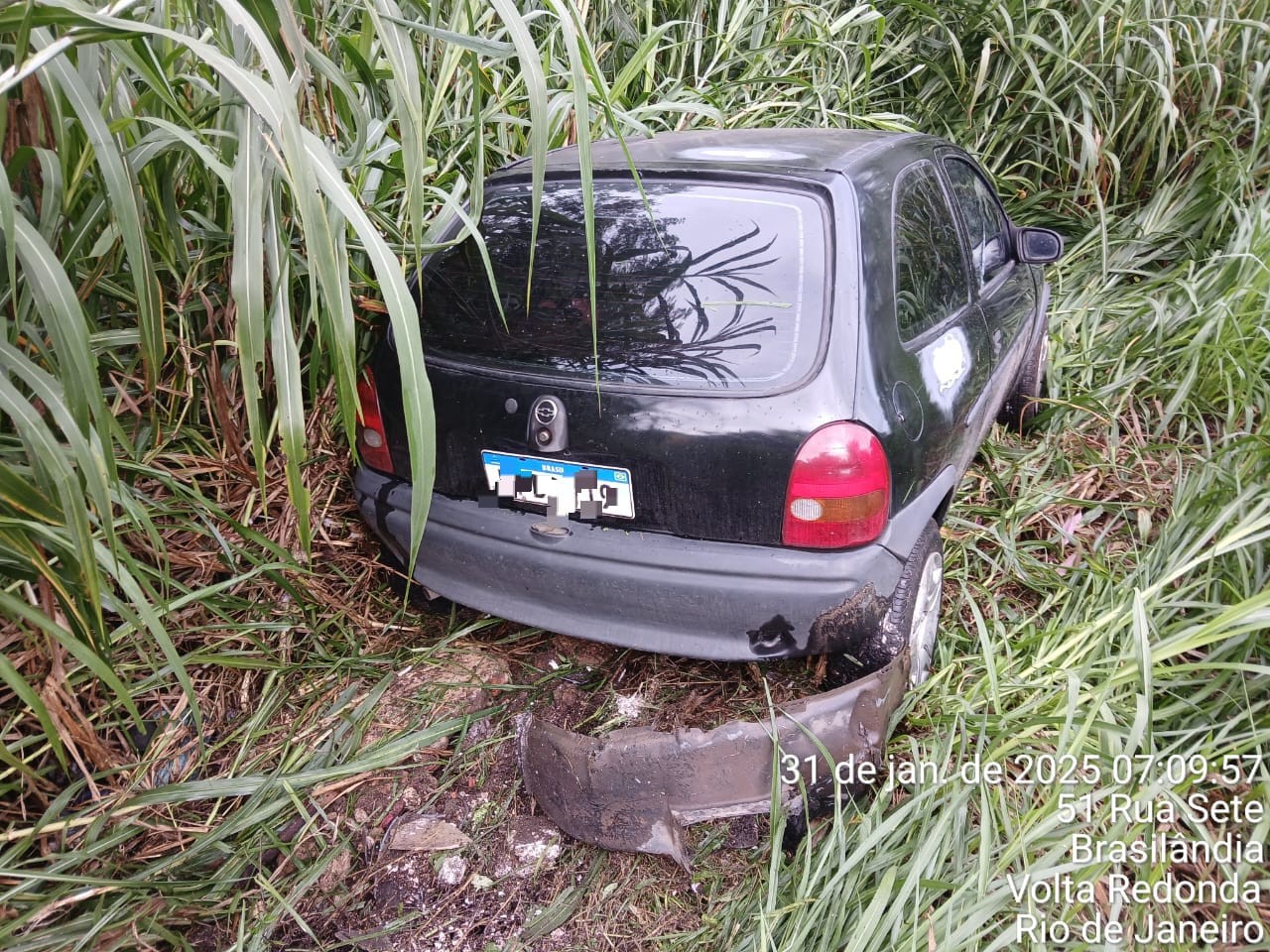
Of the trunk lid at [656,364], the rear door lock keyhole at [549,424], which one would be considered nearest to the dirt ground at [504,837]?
the trunk lid at [656,364]

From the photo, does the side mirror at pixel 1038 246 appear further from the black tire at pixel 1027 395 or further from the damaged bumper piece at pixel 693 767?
the damaged bumper piece at pixel 693 767

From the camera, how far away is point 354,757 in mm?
1904

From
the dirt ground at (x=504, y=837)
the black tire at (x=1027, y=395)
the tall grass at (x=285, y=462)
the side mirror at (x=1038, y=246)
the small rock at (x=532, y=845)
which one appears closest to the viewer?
the tall grass at (x=285, y=462)

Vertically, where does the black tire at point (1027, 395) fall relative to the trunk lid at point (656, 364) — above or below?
below

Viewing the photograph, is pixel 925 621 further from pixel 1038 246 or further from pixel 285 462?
pixel 285 462

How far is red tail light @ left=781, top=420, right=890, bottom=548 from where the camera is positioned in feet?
5.48

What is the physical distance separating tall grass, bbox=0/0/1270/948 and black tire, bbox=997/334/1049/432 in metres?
0.12

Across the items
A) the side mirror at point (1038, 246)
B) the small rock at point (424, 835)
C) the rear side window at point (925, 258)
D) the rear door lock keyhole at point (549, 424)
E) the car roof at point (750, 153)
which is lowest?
the small rock at point (424, 835)

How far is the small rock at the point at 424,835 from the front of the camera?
178 cm

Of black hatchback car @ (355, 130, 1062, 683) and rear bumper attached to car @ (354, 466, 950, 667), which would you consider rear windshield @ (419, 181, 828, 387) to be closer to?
black hatchback car @ (355, 130, 1062, 683)

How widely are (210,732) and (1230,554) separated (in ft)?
8.31

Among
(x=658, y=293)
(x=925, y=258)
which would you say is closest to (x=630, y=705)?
(x=658, y=293)

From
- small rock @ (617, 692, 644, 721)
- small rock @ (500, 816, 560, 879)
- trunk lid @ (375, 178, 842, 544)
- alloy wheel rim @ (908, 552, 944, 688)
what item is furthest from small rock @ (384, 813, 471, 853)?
alloy wheel rim @ (908, 552, 944, 688)

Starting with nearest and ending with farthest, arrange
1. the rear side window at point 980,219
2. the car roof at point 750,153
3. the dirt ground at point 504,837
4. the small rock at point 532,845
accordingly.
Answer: the dirt ground at point 504,837 < the small rock at point 532,845 < the car roof at point 750,153 < the rear side window at point 980,219
